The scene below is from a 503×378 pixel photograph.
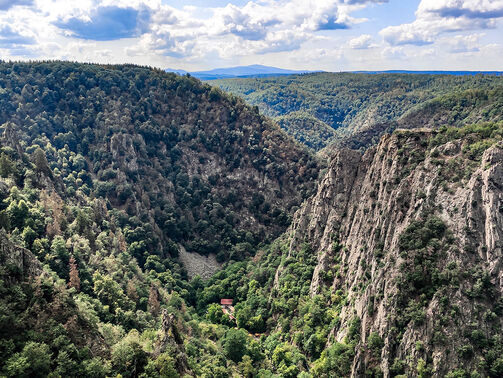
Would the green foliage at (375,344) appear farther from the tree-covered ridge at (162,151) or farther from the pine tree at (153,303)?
the tree-covered ridge at (162,151)

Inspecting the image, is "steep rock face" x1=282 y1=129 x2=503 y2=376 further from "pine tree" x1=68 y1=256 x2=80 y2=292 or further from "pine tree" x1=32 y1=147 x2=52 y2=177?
"pine tree" x1=32 y1=147 x2=52 y2=177

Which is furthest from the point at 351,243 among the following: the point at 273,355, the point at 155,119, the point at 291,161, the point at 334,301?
the point at 155,119

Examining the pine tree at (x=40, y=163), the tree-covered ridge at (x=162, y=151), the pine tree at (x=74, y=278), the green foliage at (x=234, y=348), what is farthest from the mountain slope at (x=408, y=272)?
the pine tree at (x=40, y=163)

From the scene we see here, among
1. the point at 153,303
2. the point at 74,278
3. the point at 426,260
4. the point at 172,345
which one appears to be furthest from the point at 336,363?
the point at 74,278

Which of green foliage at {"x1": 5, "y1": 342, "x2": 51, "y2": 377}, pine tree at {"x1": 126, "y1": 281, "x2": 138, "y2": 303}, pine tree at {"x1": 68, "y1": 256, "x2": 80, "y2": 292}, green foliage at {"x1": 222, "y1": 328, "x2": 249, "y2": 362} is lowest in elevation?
green foliage at {"x1": 222, "y1": 328, "x2": 249, "y2": 362}

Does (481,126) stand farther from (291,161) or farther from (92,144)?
(92,144)

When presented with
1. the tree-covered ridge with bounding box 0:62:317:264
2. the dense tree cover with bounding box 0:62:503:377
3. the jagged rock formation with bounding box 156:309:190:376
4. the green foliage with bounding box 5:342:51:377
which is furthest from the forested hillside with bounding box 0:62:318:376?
the jagged rock formation with bounding box 156:309:190:376
